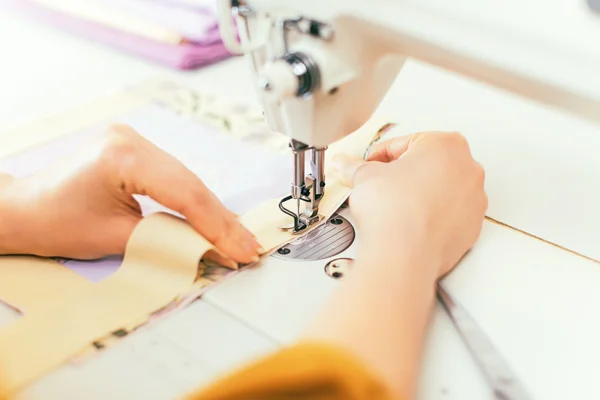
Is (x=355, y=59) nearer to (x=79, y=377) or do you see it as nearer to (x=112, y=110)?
(x=79, y=377)

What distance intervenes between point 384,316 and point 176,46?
0.86 m

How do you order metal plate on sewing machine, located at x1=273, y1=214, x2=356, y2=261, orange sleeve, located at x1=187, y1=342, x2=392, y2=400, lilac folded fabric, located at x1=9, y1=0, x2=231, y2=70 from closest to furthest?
orange sleeve, located at x1=187, y1=342, x2=392, y2=400 → metal plate on sewing machine, located at x1=273, y1=214, x2=356, y2=261 → lilac folded fabric, located at x1=9, y1=0, x2=231, y2=70

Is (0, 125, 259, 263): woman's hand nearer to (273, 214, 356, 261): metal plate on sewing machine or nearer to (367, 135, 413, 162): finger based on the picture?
(273, 214, 356, 261): metal plate on sewing machine

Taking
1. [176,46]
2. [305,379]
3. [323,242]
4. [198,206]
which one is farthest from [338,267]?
[176,46]

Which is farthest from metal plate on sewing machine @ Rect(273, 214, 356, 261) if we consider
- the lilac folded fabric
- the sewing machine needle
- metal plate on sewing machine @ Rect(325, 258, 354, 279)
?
the lilac folded fabric

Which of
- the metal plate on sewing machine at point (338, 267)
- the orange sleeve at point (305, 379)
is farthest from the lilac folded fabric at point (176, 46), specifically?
the orange sleeve at point (305, 379)

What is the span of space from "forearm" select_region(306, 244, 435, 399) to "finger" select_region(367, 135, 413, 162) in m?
0.22

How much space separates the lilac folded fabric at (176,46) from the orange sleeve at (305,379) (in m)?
0.91

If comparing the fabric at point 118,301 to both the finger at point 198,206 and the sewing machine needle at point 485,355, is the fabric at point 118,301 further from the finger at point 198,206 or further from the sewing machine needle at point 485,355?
the sewing machine needle at point 485,355

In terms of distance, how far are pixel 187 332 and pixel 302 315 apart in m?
0.11

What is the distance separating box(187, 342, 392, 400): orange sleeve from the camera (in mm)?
368

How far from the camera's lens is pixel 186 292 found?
2.14 ft

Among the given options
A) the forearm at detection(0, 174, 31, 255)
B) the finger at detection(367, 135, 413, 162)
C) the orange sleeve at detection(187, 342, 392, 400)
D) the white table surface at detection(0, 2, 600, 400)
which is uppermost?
the orange sleeve at detection(187, 342, 392, 400)

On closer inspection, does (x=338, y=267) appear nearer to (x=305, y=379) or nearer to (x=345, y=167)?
(x=345, y=167)
